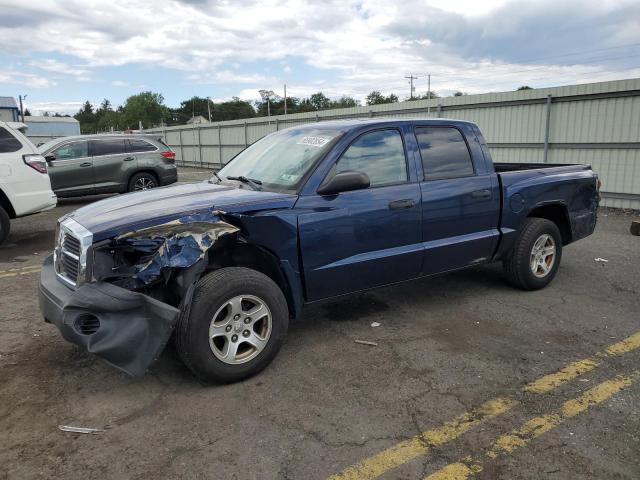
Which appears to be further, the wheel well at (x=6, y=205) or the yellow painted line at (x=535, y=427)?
the wheel well at (x=6, y=205)

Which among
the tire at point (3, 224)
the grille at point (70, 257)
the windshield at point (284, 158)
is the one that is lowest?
the tire at point (3, 224)

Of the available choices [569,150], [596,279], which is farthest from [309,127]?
[569,150]

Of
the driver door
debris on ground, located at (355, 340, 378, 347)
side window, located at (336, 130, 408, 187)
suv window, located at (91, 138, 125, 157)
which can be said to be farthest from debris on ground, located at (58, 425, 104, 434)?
suv window, located at (91, 138, 125, 157)

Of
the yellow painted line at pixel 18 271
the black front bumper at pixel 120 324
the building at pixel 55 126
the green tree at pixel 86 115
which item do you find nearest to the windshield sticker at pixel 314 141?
the black front bumper at pixel 120 324

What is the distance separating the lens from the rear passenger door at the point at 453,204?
177 inches

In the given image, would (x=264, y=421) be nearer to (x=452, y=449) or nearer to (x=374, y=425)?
(x=374, y=425)

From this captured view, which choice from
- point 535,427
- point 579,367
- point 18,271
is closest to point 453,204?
point 579,367

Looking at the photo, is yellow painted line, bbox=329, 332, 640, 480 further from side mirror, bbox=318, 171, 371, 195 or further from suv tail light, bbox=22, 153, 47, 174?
suv tail light, bbox=22, 153, 47, 174

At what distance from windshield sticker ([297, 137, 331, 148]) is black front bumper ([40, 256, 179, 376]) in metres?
1.83

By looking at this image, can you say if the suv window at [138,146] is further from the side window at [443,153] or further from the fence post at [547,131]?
the side window at [443,153]

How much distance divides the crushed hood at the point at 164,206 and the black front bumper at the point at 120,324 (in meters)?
0.42

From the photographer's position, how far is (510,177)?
199 inches

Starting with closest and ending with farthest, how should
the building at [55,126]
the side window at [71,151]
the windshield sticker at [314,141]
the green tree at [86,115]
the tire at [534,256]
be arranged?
the windshield sticker at [314,141] < the tire at [534,256] < the side window at [71,151] < the building at [55,126] < the green tree at [86,115]

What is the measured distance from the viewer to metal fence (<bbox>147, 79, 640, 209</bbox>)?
402 inches
